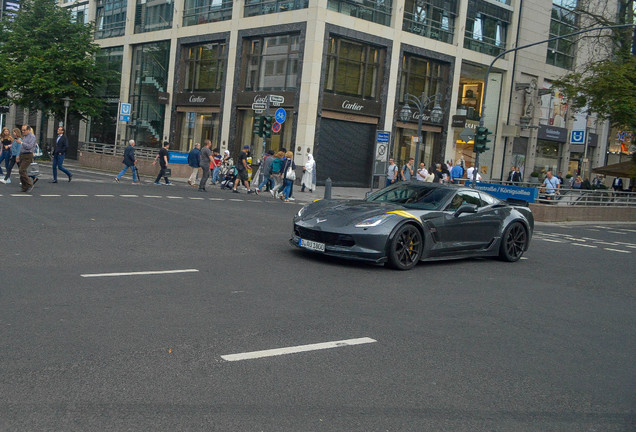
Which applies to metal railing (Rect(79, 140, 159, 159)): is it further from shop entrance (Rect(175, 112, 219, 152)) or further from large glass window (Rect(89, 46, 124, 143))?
large glass window (Rect(89, 46, 124, 143))

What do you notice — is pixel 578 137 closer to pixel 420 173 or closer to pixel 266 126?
pixel 420 173

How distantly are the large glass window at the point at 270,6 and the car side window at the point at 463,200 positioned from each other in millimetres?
24770

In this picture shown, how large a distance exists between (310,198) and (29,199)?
12693 millimetres

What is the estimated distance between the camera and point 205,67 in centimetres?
4025

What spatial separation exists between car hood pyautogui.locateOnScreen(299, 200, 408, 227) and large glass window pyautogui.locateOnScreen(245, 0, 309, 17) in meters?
25.5

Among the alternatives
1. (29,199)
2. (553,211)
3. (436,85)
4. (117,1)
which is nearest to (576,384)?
(29,199)

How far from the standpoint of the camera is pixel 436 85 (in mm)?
39781

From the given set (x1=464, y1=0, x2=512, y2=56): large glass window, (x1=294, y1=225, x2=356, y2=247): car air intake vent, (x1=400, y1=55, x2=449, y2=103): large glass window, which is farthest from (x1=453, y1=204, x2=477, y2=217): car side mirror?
(x1=464, y1=0, x2=512, y2=56): large glass window

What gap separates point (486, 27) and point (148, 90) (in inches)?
868

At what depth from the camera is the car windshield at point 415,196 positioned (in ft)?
35.6

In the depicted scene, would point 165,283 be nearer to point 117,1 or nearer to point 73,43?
point 73,43

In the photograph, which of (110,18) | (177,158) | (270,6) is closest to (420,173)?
(177,158)

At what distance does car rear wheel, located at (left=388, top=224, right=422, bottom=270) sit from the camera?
32.3ft

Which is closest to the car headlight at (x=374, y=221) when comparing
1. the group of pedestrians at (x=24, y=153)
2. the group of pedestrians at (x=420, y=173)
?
the group of pedestrians at (x=24, y=153)
